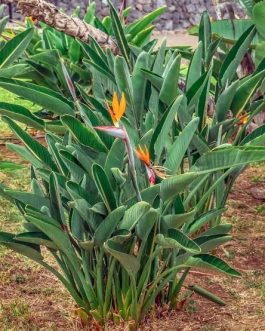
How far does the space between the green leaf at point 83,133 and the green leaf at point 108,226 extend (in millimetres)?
306

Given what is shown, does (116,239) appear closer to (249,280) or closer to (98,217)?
(98,217)

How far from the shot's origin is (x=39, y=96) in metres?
3.11

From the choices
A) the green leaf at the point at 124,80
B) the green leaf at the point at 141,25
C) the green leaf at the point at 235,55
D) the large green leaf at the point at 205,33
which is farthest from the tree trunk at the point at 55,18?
the green leaf at the point at 141,25

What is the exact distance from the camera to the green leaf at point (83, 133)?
274 cm

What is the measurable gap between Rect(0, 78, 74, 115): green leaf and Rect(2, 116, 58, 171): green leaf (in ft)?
A: 0.62

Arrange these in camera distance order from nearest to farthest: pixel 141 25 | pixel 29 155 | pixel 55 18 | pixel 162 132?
1. pixel 162 132
2. pixel 29 155
3. pixel 55 18
4. pixel 141 25

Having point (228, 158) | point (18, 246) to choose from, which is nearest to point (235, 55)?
point (228, 158)

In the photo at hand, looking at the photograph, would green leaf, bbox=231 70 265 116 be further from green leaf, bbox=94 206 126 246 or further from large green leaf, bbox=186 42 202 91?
green leaf, bbox=94 206 126 246

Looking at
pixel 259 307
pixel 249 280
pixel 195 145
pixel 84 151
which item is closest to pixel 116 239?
pixel 84 151

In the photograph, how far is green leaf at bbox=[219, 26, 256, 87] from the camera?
3.54 m

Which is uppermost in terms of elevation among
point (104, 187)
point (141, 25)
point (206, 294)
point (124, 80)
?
point (124, 80)

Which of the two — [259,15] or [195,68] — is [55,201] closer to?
[195,68]

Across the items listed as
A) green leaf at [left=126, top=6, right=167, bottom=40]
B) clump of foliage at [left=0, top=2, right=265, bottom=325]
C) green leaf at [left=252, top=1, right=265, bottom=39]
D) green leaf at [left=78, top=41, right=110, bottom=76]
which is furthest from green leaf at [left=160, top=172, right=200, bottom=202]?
green leaf at [left=126, top=6, right=167, bottom=40]

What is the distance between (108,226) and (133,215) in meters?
0.10
